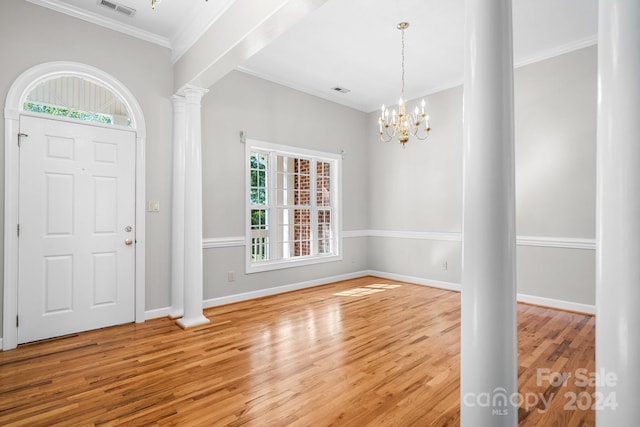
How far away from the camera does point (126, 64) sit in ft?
11.9

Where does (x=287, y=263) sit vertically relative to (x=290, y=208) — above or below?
below

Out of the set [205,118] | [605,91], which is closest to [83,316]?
[205,118]

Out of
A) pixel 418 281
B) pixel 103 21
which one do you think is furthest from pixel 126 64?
pixel 418 281

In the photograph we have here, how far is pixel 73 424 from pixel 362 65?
4726mm

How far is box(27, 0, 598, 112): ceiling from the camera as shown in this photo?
10.7 ft

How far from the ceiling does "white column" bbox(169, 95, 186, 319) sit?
2.83 feet

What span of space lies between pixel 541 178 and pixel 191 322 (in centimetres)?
468

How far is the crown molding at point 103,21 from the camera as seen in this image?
10.4 feet

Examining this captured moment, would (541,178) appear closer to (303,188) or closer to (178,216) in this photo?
(303,188)

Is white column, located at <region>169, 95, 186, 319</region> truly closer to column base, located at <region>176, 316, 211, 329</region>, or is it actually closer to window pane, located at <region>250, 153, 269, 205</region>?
column base, located at <region>176, 316, 211, 329</region>

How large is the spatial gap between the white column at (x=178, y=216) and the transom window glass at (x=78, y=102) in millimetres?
537

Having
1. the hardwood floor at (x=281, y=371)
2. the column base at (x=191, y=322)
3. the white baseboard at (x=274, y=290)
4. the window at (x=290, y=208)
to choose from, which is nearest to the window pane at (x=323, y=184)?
the window at (x=290, y=208)

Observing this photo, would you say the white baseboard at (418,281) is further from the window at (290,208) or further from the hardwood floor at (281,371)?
the hardwood floor at (281,371)

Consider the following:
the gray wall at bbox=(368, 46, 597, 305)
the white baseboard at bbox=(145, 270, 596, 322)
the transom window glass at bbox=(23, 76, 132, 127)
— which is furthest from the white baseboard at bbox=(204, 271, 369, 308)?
the transom window glass at bbox=(23, 76, 132, 127)
